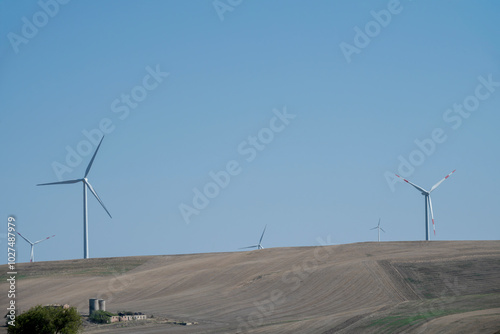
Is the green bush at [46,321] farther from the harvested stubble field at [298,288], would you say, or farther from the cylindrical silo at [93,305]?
the cylindrical silo at [93,305]

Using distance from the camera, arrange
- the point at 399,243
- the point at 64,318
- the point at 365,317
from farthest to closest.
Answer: the point at 399,243 < the point at 365,317 < the point at 64,318

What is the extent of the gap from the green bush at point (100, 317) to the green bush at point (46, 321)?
10.7 metres

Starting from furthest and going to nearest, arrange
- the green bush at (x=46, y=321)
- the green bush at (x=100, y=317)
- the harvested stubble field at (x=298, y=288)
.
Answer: the green bush at (x=100, y=317) < the harvested stubble field at (x=298, y=288) < the green bush at (x=46, y=321)

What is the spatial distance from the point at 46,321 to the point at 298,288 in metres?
28.0

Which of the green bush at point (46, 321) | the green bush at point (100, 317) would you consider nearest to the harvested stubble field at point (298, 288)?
the green bush at point (100, 317)

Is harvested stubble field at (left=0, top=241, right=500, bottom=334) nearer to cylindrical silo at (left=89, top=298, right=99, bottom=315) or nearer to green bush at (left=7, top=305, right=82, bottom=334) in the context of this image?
cylindrical silo at (left=89, top=298, right=99, bottom=315)

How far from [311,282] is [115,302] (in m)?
19.0

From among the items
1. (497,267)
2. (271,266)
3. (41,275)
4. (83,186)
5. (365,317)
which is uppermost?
(83,186)

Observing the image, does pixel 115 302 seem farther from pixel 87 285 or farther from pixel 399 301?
pixel 399 301

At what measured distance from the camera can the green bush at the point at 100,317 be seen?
5409 cm

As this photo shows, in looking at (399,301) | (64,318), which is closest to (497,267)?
(399,301)

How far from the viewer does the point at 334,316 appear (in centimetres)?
5084

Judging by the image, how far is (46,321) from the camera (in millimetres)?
41750

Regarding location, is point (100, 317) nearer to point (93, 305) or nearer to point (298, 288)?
point (93, 305)
